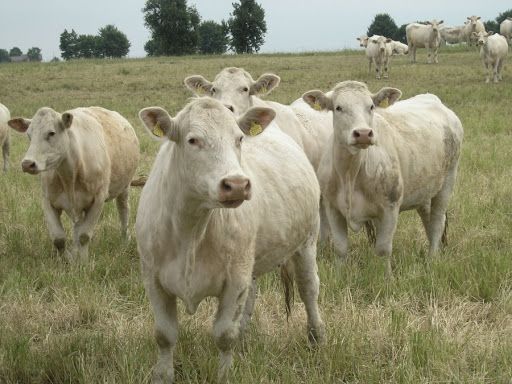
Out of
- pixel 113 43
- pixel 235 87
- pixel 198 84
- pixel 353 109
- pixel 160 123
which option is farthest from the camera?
pixel 113 43

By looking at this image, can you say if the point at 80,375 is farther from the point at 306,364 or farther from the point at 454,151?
the point at 454,151

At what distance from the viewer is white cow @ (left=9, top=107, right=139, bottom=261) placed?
6.04 m

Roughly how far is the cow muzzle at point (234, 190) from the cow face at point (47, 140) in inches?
133

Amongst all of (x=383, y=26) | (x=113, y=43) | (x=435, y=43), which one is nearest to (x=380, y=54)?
(x=435, y=43)

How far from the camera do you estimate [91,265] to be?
5.53 metres

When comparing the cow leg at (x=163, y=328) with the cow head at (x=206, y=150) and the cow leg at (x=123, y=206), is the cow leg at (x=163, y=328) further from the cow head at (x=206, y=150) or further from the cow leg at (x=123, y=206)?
the cow leg at (x=123, y=206)

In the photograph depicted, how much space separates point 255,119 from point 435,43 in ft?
94.7

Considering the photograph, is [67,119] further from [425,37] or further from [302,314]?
[425,37]

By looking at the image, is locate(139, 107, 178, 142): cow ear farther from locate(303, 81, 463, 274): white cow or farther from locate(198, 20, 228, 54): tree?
locate(198, 20, 228, 54): tree

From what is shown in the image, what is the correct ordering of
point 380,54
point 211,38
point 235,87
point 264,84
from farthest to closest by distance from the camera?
1. point 211,38
2. point 380,54
3. point 264,84
4. point 235,87

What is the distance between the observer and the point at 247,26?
64500mm

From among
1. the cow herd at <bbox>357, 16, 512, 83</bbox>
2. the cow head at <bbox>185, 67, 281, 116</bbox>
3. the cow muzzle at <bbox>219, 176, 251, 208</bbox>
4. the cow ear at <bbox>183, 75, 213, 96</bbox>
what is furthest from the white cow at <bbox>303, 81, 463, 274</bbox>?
the cow herd at <bbox>357, 16, 512, 83</bbox>

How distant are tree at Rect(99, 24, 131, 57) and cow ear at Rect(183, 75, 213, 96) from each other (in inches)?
3913

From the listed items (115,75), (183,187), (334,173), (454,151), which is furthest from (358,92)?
(115,75)
